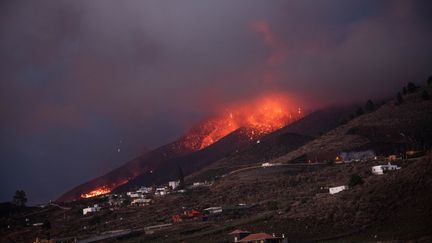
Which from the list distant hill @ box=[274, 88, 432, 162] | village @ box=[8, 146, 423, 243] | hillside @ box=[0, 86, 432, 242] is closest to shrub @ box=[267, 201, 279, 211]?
village @ box=[8, 146, 423, 243]

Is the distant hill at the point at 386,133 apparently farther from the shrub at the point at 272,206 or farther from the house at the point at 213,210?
the house at the point at 213,210

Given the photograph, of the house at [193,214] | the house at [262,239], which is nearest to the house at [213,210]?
the house at [193,214]

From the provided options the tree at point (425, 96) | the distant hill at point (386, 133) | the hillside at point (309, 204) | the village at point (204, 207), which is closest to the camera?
the hillside at point (309, 204)

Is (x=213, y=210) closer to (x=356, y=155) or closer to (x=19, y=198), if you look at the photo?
(x=356, y=155)

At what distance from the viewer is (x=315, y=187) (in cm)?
12556

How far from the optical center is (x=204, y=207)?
129 m

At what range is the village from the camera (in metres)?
102

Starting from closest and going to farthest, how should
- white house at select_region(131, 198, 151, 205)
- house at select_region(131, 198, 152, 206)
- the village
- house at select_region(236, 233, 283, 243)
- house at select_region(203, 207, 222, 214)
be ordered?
house at select_region(236, 233, 283, 243) → the village → house at select_region(203, 207, 222, 214) → house at select_region(131, 198, 152, 206) → white house at select_region(131, 198, 151, 205)

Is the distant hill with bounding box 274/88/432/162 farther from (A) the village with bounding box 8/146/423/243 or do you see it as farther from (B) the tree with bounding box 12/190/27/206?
(B) the tree with bounding box 12/190/27/206

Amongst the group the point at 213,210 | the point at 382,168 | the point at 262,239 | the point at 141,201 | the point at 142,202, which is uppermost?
the point at 141,201

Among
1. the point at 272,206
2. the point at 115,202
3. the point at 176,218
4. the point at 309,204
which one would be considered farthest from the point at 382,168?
the point at 115,202

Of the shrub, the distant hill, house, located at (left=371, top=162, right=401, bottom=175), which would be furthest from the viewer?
the distant hill

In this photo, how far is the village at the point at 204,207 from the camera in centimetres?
10212

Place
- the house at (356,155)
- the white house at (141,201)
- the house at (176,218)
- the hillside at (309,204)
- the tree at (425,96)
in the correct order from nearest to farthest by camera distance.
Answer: the hillside at (309,204) < the house at (176,218) < the white house at (141,201) < the house at (356,155) < the tree at (425,96)
